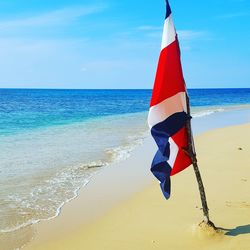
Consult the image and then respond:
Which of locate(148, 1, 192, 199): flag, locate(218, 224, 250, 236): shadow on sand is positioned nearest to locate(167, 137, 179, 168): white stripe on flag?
locate(148, 1, 192, 199): flag

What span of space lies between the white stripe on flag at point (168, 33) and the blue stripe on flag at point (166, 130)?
1.05m

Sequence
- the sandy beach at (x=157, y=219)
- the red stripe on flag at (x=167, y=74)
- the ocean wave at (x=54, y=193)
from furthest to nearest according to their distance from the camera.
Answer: the ocean wave at (x=54, y=193) → the sandy beach at (x=157, y=219) → the red stripe on flag at (x=167, y=74)

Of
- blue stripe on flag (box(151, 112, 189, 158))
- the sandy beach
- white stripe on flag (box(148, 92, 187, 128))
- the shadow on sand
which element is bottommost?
the sandy beach

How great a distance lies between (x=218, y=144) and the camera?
15.4 m

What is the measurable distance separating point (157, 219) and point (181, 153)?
5.16 feet

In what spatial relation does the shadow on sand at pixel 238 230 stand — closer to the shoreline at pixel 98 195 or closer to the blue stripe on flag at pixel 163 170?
the blue stripe on flag at pixel 163 170

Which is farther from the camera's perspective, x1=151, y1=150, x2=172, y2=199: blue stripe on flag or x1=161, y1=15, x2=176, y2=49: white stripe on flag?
x1=151, y1=150, x2=172, y2=199: blue stripe on flag

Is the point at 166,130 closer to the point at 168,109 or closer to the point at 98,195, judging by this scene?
the point at 168,109

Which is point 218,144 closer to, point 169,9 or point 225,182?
point 225,182

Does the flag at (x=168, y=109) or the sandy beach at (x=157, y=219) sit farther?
the sandy beach at (x=157, y=219)

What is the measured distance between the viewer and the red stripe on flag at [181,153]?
19.5 ft

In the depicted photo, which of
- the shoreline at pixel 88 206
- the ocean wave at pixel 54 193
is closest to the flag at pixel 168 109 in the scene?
the shoreline at pixel 88 206

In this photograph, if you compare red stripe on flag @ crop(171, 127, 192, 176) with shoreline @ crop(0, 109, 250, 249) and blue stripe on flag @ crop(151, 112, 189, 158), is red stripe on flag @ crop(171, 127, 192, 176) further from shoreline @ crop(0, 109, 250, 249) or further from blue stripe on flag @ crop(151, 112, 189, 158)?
shoreline @ crop(0, 109, 250, 249)

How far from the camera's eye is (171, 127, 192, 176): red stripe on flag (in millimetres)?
5938
